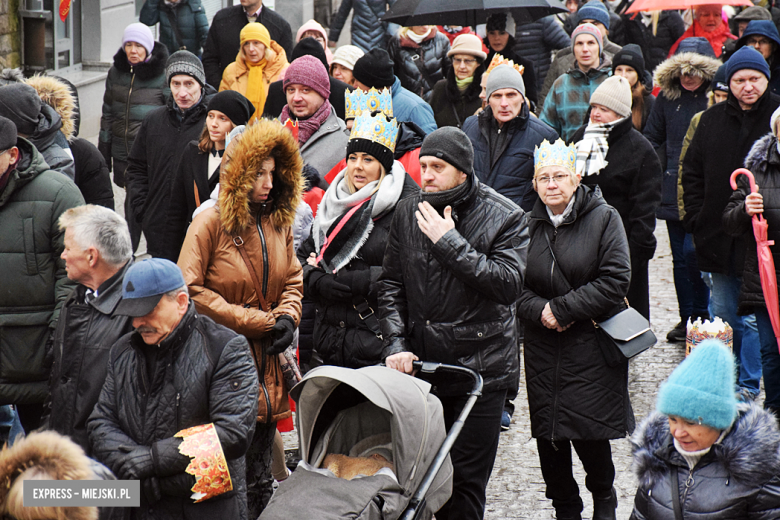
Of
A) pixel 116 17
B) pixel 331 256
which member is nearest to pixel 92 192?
pixel 331 256

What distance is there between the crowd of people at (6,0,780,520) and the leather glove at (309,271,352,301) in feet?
0.08

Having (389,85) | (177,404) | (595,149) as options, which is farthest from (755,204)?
(177,404)

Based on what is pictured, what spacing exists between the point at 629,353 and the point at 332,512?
6.96 feet

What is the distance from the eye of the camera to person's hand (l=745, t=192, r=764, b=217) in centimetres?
641

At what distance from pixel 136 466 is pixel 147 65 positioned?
6.15 metres

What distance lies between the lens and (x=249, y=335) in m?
5.17

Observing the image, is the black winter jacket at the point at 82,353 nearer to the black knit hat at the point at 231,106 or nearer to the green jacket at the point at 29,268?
the green jacket at the point at 29,268

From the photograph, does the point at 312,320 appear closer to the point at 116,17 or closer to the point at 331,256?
the point at 331,256

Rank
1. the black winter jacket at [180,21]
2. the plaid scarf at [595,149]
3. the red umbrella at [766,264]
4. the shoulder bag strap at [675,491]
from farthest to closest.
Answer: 1. the black winter jacket at [180,21]
2. the plaid scarf at [595,149]
3. the red umbrella at [766,264]
4. the shoulder bag strap at [675,491]

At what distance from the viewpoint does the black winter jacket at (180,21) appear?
11.6m

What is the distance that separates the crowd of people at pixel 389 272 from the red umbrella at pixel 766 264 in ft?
0.27

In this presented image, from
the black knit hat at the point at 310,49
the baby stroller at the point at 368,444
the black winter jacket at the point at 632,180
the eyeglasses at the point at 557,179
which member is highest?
the black knit hat at the point at 310,49

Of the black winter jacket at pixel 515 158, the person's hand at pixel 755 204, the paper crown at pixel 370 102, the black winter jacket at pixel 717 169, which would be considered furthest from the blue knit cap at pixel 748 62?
the paper crown at pixel 370 102

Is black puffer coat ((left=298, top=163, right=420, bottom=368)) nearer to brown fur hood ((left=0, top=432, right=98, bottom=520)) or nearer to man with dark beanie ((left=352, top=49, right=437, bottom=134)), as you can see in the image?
man with dark beanie ((left=352, top=49, right=437, bottom=134))
